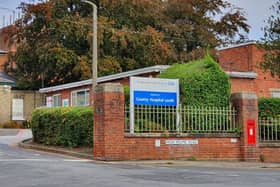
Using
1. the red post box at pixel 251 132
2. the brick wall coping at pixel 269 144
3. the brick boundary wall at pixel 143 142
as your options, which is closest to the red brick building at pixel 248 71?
the brick wall coping at pixel 269 144

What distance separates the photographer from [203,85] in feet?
75.3

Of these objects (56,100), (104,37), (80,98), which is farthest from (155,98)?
(104,37)

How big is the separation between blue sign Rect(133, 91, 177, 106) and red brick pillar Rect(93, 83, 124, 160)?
0.83 m

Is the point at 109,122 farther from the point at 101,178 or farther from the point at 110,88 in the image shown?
the point at 101,178

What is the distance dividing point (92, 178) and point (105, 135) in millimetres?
6569

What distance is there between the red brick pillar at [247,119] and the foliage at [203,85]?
69 centimetres

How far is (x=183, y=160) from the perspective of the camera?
21.1 m

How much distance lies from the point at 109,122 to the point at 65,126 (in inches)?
186

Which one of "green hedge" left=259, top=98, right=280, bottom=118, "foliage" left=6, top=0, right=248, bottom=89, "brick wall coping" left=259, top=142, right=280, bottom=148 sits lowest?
"brick wall coping" left=259, top=142, right=280, bottom=148

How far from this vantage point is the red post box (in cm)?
2272

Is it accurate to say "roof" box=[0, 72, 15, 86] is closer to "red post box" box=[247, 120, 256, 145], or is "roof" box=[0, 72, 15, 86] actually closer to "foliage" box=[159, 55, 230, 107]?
"foliage" box=[159, 55, 230, 107]

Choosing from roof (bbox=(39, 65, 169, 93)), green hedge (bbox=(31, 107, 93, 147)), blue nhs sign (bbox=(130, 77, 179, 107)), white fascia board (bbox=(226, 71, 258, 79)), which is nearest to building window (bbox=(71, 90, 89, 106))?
roof (bbox=(39, 65, 169, 93))

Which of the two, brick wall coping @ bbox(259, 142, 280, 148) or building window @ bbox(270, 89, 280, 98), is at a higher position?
building window @ bbox(270, 89, 280, 98)

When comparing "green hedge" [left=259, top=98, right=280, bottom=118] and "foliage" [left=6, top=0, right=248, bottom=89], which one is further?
"foliage" [left=6, top=0, right=248, bottom=89]
